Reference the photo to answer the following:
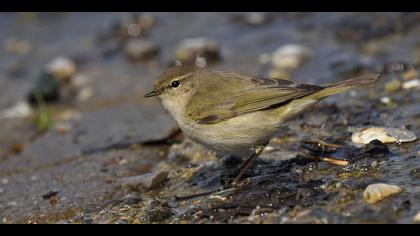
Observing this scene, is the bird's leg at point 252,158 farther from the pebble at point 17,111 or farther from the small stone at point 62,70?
the small stone at point 62,70

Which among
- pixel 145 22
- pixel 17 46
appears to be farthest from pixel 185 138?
pixel 17 46

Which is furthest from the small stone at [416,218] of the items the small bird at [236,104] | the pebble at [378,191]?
the small bird at [236,104]

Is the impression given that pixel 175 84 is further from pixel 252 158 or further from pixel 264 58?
pixel 264 58

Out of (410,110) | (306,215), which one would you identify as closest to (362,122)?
(410,110)

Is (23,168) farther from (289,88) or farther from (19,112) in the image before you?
(289,88)

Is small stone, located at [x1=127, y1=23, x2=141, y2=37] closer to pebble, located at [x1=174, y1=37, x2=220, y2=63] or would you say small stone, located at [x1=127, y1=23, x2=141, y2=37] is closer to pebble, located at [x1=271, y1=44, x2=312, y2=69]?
pebble, located at [x1=174, y1=37, x2=220, y2=63]

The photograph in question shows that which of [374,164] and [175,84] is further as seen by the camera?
[175,84]

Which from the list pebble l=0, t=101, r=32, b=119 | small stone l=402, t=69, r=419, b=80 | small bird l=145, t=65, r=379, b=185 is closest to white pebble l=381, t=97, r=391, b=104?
small stone l=402, t=69, r=419, b=80
